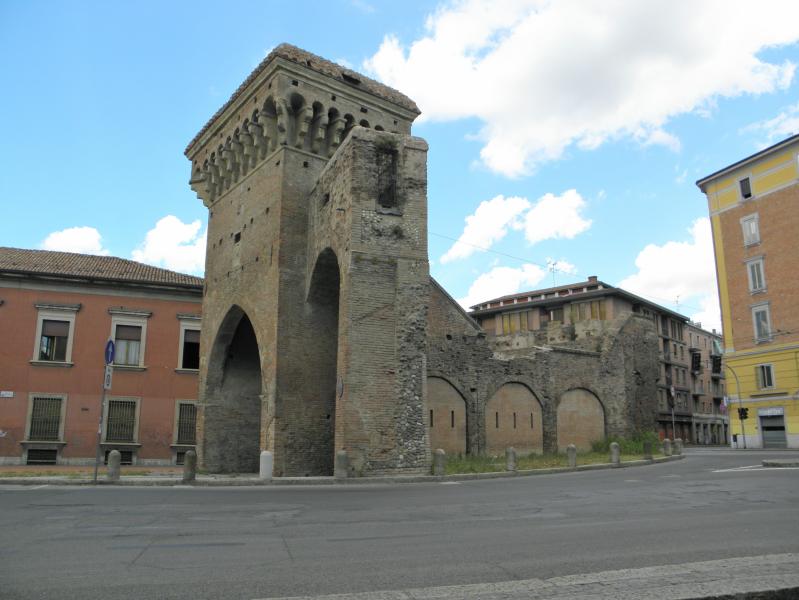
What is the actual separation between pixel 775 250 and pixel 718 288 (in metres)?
3.91

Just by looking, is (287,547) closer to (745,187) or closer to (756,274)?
(756,274)

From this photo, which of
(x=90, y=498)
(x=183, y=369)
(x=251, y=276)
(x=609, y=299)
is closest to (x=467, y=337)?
(x=251, y=276)

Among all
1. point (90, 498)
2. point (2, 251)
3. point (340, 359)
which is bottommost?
point (90, 498)

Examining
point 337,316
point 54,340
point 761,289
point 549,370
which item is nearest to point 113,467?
point 337,316

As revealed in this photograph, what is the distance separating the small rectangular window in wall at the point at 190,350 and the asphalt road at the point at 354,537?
15.6 meters

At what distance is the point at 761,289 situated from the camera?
32.8 metres

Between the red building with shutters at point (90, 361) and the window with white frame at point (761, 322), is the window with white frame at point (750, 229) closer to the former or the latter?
the window with white frame at point (761, 322)

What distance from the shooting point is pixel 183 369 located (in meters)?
27.1

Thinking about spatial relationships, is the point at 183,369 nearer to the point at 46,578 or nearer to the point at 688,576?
the point at 46,578

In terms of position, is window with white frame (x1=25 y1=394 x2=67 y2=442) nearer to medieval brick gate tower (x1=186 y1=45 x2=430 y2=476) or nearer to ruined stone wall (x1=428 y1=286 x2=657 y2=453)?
medieval brick gate tower (x1=186 y1=45 x2=430 y2=476)

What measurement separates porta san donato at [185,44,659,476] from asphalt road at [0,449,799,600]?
4.77 m

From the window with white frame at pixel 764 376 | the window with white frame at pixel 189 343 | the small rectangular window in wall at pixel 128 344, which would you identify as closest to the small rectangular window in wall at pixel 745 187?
the window with white frame at pixel 764 376

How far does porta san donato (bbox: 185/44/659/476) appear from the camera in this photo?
15.7m

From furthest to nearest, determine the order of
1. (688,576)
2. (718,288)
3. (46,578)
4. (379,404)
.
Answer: (718,288) → (379,404) → (46,578) → (688,576)
